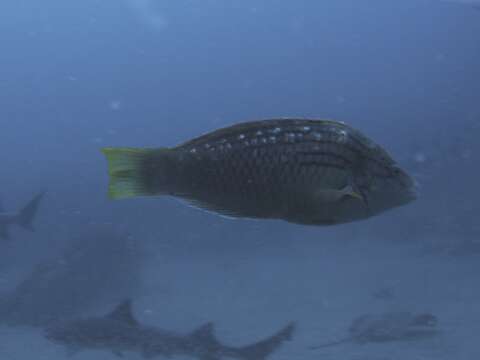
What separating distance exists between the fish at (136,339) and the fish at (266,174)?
7444mm

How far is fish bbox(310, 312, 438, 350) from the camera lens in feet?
40.4

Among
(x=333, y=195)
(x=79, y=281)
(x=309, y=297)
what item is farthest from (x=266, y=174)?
(x=309, y=297)

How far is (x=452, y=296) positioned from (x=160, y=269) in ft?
43.2

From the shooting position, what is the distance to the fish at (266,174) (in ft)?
5.24

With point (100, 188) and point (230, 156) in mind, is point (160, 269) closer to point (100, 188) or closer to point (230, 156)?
point (100, 188)

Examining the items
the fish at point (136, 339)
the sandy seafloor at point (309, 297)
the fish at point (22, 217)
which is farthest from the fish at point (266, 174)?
the fish at point (22, 217)

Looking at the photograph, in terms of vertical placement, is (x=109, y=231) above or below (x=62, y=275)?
above

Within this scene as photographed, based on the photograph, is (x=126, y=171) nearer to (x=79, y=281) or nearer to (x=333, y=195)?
(x=333, y=195)

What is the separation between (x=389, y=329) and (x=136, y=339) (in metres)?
5.51

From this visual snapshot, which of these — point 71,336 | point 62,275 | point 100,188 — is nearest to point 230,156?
point 71,336

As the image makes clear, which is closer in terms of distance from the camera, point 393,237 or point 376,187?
point 376,187

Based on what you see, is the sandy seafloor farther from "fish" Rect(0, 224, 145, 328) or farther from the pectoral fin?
the pectoral fin

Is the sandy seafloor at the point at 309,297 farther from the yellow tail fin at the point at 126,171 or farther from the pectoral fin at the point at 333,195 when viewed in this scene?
the yellow tail fin at the point at 126,171

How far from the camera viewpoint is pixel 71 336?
9680 mm
